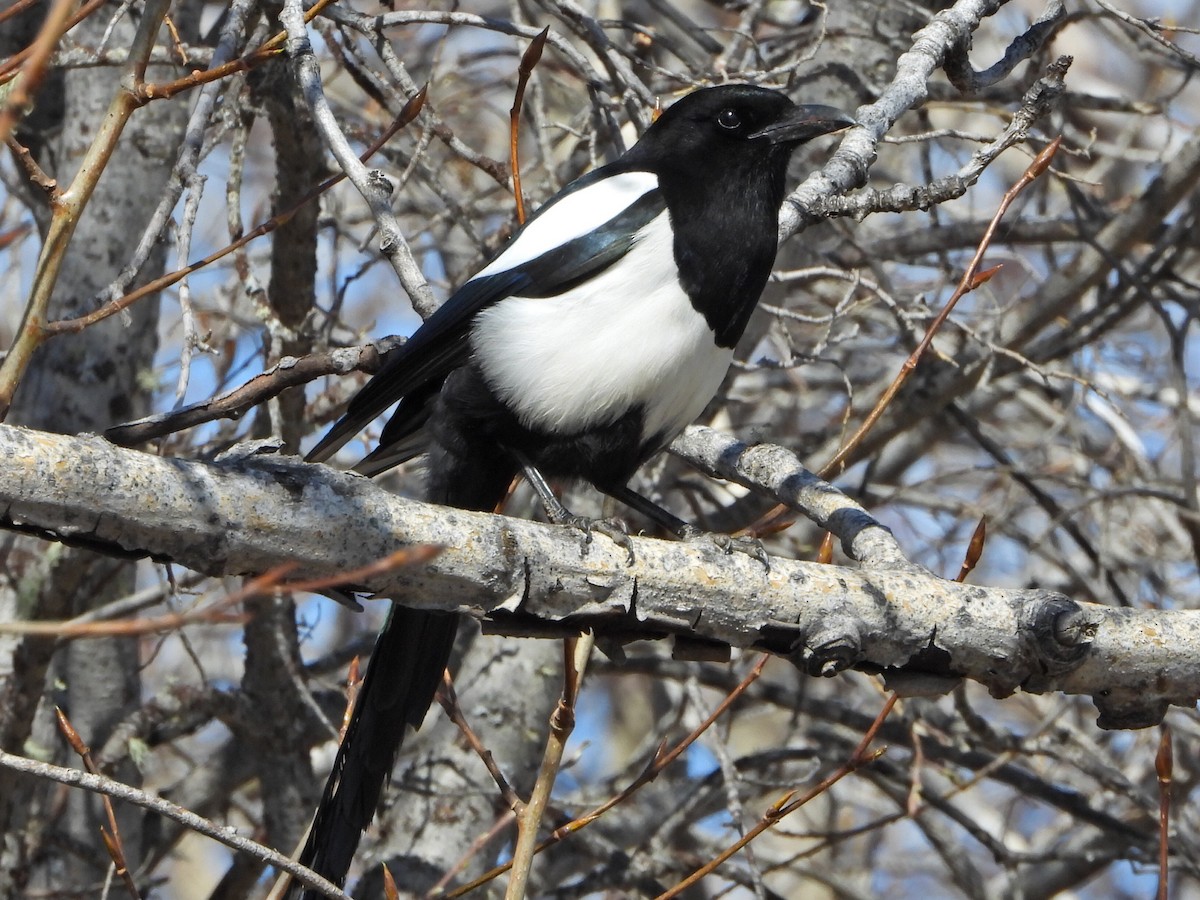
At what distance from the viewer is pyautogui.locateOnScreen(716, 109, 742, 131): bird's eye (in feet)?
10.5

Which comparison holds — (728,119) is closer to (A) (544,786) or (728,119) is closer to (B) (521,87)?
(B) (521,87)

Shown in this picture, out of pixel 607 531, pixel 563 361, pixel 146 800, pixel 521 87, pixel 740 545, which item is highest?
pixel 521 87

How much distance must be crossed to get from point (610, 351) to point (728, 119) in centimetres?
71

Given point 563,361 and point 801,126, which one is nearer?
point 563,361

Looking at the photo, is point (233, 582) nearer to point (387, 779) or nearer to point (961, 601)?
point (387, 779)

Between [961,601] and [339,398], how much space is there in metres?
2.06

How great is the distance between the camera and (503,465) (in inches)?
121

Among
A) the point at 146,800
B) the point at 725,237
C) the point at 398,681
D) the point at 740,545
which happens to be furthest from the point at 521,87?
the point at 146,800

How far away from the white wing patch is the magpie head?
0.40ft

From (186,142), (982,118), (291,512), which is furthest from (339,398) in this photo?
(982,118)

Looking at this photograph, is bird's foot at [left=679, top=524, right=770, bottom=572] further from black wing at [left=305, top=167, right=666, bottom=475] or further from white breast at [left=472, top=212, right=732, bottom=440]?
black wing at [left=305, top=167, right=666, bottom=475]

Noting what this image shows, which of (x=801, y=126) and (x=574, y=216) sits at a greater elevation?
(x=801, y=126)

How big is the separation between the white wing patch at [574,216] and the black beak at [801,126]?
282 mm

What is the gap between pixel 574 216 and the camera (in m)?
A: 3.02
